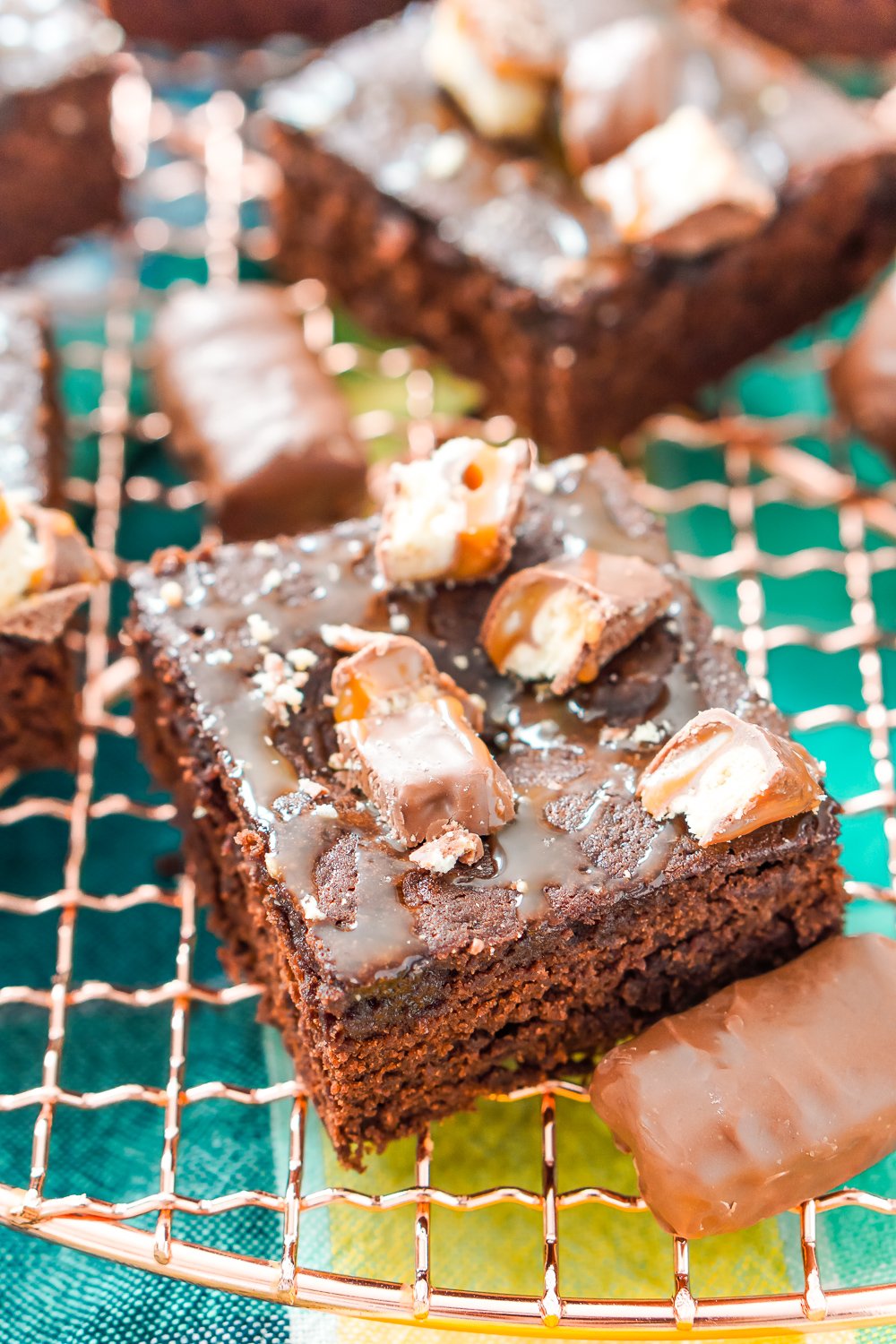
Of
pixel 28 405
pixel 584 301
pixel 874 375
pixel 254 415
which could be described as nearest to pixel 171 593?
pixel 28 405

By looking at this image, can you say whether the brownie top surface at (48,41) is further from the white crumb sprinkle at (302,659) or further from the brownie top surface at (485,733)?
the white crumb sprinkle at (302,659)

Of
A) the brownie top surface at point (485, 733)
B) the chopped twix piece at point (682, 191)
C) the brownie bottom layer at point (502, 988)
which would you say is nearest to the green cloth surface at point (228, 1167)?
the brownie bottom layer at point (502, 988)

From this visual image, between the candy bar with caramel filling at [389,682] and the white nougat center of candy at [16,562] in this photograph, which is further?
the white nougat center of candy at [16,562]

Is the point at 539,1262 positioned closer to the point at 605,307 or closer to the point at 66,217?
the point at 605,307

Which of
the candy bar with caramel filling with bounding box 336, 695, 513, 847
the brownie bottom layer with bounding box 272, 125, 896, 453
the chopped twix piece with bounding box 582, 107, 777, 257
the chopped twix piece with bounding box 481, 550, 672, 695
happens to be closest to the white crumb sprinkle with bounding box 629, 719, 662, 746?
the chopped twix piece with bounding box 481, 550, 672, 695

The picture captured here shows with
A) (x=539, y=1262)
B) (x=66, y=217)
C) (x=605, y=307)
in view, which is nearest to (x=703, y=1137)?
(x=539, y=1262)

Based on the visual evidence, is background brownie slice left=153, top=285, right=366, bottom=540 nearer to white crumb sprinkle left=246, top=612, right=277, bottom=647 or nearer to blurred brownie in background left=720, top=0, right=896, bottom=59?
white crumb sprinkle left=246, top=612, right=277, bottom=647

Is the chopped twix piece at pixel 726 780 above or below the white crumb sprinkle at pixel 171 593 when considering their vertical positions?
below
